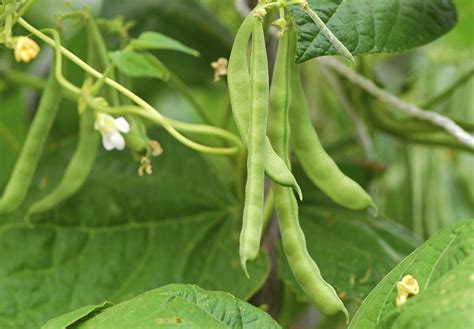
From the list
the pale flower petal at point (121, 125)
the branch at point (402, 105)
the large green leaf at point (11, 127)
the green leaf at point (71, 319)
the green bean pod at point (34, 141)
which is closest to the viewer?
the green leaf at point (71, 319)

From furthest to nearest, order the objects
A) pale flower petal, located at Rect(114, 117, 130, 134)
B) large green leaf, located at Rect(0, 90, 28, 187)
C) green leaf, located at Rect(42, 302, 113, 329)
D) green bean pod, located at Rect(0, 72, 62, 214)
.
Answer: large green leaf, located at Rect(0, 90, 28, 187)
green bean pod, located at Rect(0, 72, 62, 214)
pale flower petal, located at Rect(114, 117, 130, 134)
green leaf, located at Rect(42, 302, 113, 329)

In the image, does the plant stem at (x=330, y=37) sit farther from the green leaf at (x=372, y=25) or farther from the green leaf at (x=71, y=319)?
the green leaf at (x=71, y=319)

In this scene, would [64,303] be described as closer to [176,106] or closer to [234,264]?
[234,264]

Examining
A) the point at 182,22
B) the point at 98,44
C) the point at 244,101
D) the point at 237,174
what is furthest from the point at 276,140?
the point at 182,22

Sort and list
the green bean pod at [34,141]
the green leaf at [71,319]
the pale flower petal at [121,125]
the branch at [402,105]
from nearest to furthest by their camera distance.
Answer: the green leaf at [71,319], the pale flower petal at [121,125], the green bean pod at [34,141], the branch at [402,105]

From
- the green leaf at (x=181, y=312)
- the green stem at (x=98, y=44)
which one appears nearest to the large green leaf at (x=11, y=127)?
the green stem at (x=98, y=44)

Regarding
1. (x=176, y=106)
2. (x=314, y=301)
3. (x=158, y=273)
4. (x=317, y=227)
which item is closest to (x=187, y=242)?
(x=158, y=273)

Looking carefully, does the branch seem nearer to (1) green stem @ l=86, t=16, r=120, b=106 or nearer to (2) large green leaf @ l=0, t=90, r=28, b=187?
(1) green stem @ l=86, t=16, r=120, b=106

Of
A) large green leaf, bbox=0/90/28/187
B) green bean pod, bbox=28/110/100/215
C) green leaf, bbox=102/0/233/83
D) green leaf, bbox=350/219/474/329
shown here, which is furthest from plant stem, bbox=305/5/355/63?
large green leaf, bbox=0/90/28/187
